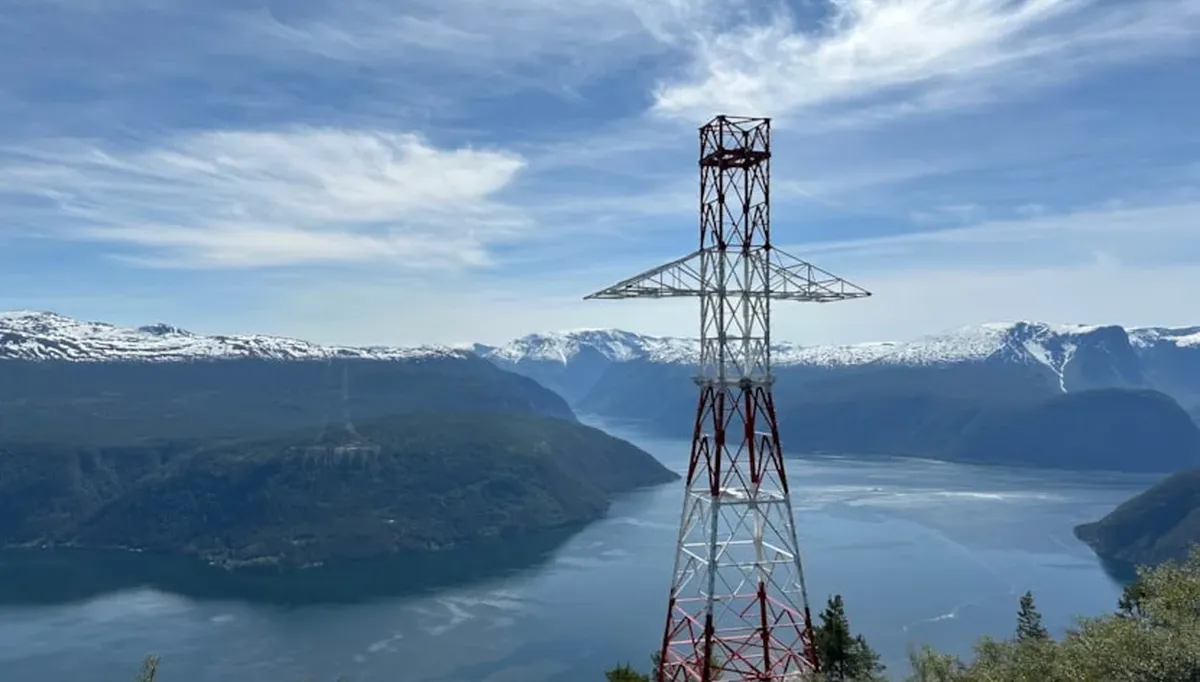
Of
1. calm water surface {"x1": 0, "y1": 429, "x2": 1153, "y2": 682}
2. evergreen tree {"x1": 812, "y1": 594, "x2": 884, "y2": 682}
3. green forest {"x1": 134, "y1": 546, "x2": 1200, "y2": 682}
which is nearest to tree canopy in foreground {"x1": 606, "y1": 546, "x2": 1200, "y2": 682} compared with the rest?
green forest {"x1": 134, "y1": 546, "x2": 1200, "y2": 682}

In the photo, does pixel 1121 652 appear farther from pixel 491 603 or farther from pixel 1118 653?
pixel 491 603

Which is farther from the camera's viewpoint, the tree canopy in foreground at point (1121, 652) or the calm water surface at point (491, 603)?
the calm water surface at point (491, 603)

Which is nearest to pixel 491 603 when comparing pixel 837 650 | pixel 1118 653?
pixel 837 650

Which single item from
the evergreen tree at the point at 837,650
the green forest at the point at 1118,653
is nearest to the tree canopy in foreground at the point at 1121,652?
the green forest at the point at 1118,653

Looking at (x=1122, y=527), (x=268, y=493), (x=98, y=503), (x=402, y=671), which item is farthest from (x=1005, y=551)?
(x=98, y=503)

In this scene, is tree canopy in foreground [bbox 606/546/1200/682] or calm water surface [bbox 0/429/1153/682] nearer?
tree canopy in foreground [bbox 606/546/1200/682]

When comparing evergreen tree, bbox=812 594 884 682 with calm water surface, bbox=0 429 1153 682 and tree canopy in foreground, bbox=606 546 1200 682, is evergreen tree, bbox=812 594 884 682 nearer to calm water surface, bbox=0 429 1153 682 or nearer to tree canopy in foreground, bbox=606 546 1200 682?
tree canopy in foreground, bbox=606 546 1200 682

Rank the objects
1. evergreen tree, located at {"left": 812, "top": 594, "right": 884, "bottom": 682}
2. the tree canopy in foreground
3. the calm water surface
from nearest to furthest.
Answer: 1. the tree canopy in foreground
2. evergreen tree, located at {"left": 812, "top": 594, "right": 884, "bottom": 682}
3. the calm water surface

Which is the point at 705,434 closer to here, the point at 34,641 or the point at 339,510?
the point at 34,641

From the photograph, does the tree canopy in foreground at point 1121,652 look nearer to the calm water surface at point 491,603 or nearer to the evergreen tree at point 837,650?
the evergreen tree at point 837,650
